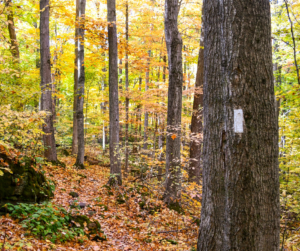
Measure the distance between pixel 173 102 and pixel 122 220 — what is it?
163 inches

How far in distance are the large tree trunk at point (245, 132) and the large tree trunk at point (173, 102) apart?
188 inches

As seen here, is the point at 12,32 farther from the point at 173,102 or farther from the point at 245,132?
the point at 245,132

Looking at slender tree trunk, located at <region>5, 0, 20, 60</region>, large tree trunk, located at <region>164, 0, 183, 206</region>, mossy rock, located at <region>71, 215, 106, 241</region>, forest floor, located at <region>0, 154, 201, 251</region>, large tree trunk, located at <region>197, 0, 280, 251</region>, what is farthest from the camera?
large tree trunk, located at <region>164, 0, 183, 206</region>

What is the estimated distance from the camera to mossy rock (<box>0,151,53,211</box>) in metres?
4.44

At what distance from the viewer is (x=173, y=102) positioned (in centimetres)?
717

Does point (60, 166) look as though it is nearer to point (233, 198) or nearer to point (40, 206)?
point (40, 206)

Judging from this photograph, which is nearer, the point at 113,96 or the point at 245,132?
the point at 245,132

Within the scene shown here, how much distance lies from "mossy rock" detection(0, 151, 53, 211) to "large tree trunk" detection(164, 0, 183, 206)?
397cm

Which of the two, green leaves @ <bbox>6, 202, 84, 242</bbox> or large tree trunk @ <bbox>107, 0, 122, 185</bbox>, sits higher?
large tree trunk @ <bbox>107, 0, 122, 185</bbox>

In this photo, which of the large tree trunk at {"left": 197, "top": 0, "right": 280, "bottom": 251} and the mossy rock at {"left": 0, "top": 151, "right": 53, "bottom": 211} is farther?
the mossy rock at {"left": 0, "top": 151, "right": 53, "bottom": 211}

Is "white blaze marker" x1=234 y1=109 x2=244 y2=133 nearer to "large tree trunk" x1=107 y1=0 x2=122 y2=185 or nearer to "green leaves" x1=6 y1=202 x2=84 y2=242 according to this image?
"green leaves" x1=6 y1=202 x2=84 y2=242

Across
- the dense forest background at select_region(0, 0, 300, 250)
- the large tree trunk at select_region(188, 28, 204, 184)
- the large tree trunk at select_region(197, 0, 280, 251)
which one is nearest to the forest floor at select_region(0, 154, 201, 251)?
the dense forest background at select_region(0, 0, 300, 250)

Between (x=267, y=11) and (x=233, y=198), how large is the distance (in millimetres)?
1881

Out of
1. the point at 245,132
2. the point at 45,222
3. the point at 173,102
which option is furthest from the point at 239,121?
the point at 173,102
